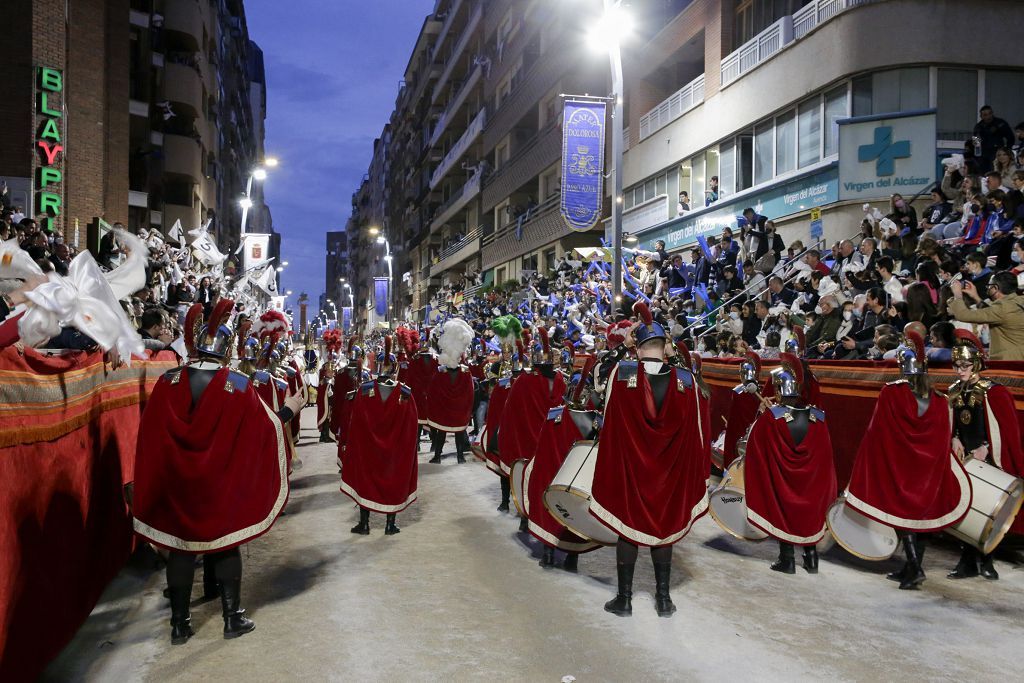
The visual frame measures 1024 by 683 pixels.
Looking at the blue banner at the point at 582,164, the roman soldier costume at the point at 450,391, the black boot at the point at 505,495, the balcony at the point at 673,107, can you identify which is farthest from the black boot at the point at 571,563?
the balcony at the point at 673,107

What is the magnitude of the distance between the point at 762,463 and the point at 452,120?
177ft

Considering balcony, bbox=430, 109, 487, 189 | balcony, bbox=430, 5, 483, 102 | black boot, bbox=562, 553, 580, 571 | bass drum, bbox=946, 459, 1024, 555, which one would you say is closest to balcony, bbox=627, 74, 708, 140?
bass drum, bbox=946, 459, 1024, 555

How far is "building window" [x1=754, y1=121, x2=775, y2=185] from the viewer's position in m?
19.6

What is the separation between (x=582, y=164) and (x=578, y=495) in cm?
1513

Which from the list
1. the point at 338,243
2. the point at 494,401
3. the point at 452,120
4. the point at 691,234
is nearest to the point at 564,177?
the point at 691,234

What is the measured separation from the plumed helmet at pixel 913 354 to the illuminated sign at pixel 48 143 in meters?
18.4

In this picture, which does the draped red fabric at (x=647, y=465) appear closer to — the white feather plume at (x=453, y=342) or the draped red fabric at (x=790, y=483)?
the draped red fabric at (x=790, y=483)

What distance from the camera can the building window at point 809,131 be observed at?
1788cm

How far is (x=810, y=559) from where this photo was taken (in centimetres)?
681

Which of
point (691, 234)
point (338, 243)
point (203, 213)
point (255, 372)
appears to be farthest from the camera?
point (338, 243)

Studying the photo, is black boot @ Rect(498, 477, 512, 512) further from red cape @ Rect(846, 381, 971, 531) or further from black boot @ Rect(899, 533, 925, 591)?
black boot @ Rect(899, 533, 925, 591)

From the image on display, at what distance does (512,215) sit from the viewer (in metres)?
40.9

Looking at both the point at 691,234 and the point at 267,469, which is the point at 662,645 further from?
the point at 691,234

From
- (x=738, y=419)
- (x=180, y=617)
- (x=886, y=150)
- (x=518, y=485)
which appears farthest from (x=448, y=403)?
(x=886, y=150)
